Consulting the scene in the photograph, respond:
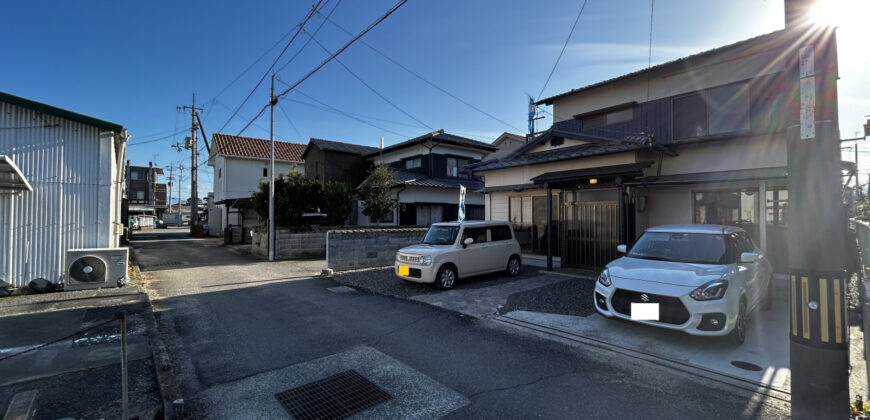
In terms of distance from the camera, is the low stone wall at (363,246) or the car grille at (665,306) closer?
the car grille at (665,306)

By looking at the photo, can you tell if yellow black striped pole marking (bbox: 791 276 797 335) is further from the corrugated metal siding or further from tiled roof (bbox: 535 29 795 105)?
the corrugated metal siding

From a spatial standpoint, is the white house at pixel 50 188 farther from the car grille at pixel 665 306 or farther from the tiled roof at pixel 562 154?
the car grille at pixel 665 306

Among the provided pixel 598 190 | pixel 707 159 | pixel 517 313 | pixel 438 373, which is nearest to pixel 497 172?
pixel 598 190

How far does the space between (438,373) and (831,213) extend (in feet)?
12.0

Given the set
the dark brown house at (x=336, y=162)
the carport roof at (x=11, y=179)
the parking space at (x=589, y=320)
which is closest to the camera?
the parking space at (x=589, y=320)

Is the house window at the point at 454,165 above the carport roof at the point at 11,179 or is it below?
above

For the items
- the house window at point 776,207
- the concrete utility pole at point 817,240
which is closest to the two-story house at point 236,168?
the house window at point 776,207

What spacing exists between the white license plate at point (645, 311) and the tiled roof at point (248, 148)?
26146mm

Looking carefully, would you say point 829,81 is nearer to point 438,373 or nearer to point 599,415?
point 599,415

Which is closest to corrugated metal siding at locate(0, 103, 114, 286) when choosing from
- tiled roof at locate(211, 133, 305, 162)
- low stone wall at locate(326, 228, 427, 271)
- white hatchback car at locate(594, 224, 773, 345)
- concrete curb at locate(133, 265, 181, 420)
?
concrete curb at locate(133, 265, 181, 420)

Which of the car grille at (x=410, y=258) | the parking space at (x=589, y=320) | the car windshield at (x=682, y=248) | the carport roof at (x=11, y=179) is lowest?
the parking space at (x=589, y=320)

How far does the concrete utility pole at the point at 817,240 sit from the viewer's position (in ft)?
8.65

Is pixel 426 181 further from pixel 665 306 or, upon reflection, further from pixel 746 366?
pixel 746 366

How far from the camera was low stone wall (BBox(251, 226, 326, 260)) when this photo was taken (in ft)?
44.4
